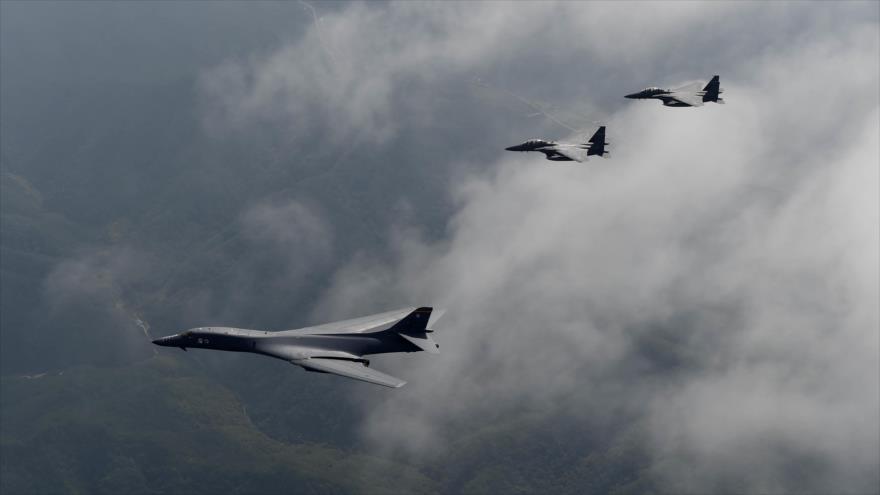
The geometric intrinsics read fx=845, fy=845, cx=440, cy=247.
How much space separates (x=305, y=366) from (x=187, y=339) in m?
24.8

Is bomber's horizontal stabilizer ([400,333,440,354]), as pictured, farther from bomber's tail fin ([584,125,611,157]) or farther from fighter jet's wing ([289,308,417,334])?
bomber's tail fin ([584,125,611,157])

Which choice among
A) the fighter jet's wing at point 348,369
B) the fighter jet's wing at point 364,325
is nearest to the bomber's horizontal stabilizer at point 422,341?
the fighter jet's wing at point 364,325

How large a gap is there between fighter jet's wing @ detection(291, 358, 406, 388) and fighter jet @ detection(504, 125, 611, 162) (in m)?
72.5

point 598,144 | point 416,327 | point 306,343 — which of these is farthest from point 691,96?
point 306,343

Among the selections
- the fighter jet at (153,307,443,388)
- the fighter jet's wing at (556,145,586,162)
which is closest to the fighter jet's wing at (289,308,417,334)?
the fighter jet at (153,307,443,388)

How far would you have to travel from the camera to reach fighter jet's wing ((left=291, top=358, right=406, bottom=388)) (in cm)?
11225

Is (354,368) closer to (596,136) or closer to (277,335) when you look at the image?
(277,335)

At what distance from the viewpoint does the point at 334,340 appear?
128 m

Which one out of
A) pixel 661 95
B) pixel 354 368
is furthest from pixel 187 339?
pixel 661 95

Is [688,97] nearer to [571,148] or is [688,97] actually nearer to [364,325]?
[571,148]

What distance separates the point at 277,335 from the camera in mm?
128250

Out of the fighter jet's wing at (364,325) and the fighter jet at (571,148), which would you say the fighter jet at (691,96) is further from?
the fighter jet's wing at (364,325)

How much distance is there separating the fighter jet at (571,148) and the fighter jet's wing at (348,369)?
238 ft

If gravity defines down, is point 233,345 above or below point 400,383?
above
